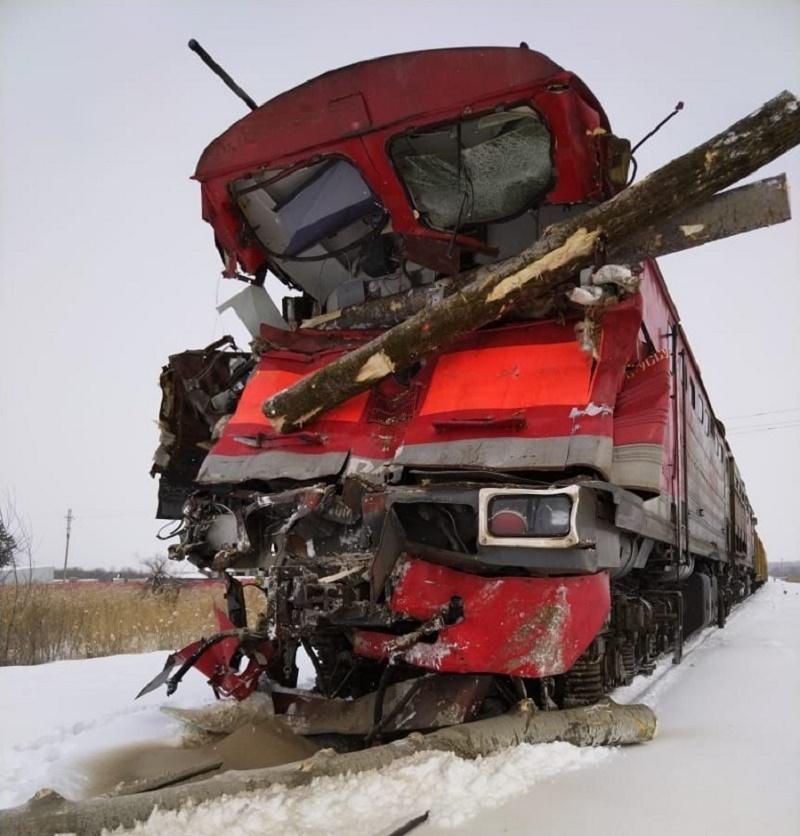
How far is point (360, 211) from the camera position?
4.59m

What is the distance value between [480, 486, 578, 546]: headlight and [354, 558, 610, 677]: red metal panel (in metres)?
0.35

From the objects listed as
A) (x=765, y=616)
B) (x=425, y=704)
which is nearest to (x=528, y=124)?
(x=425, y=704)

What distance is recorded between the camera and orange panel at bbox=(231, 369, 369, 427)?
4199 mm

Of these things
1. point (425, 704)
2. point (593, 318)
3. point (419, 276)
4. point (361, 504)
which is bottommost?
point (425, 704)

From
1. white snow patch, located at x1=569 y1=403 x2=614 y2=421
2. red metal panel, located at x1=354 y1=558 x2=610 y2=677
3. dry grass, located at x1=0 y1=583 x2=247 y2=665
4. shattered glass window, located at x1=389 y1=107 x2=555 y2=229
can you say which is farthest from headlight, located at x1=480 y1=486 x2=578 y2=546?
dry grass, located at x1=0 y1=583 x2=247 y2=665

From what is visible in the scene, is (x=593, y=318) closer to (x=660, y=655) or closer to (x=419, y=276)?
(x=419, y=276)

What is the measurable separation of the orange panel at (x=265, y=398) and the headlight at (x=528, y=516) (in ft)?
4.47

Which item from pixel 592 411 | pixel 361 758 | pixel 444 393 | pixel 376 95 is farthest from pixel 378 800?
pixel 376 95

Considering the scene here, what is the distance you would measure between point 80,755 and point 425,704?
187 centimetres

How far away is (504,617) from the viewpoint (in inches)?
126

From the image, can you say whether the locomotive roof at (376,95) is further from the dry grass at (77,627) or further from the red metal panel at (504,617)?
the dry grass at (77,627)

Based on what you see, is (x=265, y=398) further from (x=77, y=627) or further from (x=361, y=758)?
(x=77, y=627)

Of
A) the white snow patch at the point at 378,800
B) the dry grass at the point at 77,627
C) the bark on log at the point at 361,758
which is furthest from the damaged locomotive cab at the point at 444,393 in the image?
the dry grass at the point at 77,627

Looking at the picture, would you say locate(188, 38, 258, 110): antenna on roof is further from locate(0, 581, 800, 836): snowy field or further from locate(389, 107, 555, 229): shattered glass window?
locate(0, 581, 800, 836): snowy field
